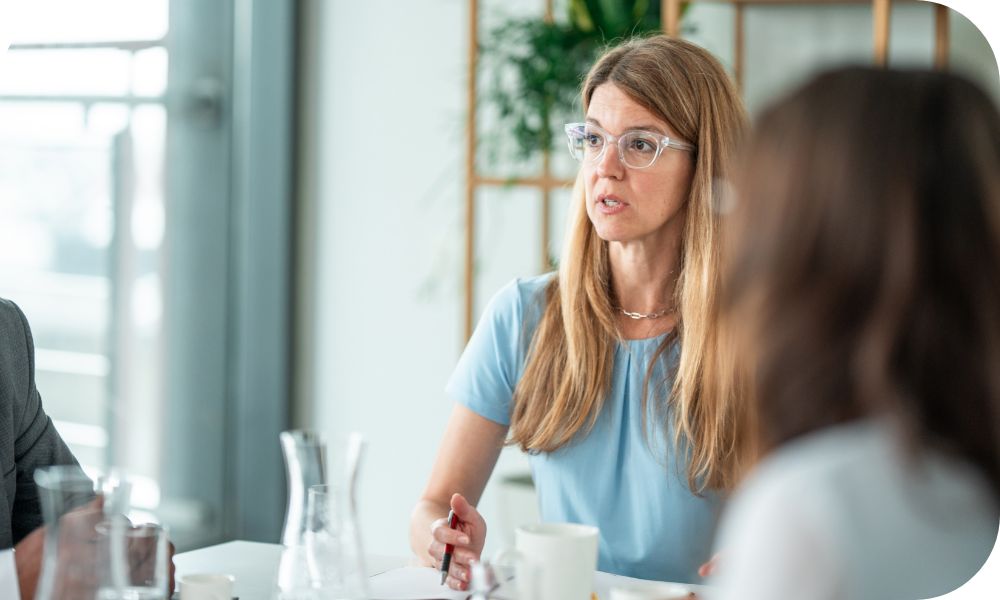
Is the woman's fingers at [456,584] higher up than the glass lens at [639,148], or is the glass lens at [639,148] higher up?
the glass lens at [639,148]

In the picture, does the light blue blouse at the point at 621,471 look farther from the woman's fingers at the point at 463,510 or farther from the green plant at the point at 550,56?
the green plant at the point at 550,56

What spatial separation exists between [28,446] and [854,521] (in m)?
1.28

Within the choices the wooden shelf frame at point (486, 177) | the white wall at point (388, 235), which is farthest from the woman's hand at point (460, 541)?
the white wall at point (388, 235)

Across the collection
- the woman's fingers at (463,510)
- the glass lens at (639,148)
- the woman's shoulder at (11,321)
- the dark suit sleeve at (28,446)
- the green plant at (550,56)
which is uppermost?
the green plant at (550,56)

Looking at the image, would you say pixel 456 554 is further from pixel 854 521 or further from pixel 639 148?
pixel 854 521

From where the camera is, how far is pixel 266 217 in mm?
3822

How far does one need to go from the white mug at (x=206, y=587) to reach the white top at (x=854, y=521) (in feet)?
2.21

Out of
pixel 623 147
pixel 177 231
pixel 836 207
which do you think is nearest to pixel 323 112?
pixel 177 231

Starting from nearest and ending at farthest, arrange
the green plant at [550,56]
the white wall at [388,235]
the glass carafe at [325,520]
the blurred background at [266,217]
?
the glass carafe at [325,520] < the green plant at [550,56] < the blurred background at [266,217] < the white wall at [388,235]

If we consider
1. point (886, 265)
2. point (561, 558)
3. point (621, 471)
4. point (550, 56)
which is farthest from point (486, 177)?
point (886, 265)

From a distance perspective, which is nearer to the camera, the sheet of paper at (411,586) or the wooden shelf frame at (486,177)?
the sheet of paper at (411,586)

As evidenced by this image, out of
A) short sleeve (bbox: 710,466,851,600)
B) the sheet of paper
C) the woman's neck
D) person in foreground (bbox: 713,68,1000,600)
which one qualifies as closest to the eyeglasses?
the woman's neck

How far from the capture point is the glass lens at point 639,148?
1887 mm

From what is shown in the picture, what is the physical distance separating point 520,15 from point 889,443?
283cm
